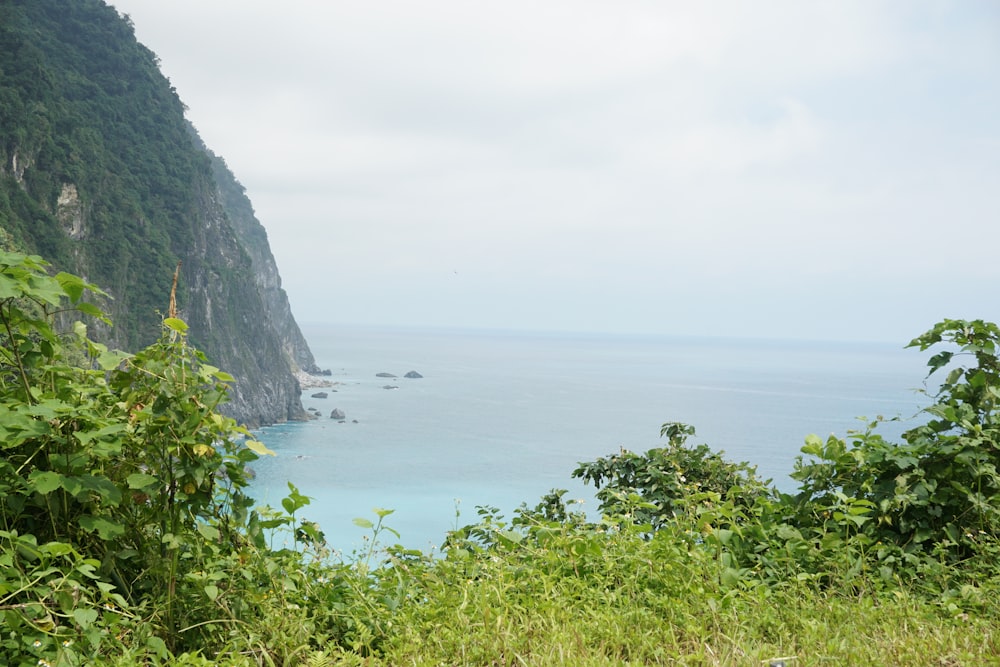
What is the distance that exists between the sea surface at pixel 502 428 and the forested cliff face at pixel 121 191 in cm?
856

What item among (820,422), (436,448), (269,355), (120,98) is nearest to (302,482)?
(436,448)

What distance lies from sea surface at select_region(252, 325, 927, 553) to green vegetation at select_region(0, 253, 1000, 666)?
54cm

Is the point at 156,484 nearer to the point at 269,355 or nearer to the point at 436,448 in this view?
the point at 436,448

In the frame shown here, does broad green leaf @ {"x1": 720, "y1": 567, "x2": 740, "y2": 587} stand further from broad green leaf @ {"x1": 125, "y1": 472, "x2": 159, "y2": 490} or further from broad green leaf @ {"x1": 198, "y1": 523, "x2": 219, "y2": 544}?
broad green leaf @ {"x1": 125, "y1": 472, "x2": 159, "y2": 490}

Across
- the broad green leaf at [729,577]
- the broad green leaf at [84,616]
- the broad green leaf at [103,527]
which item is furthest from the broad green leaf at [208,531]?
the broad green leaf at [729,577]

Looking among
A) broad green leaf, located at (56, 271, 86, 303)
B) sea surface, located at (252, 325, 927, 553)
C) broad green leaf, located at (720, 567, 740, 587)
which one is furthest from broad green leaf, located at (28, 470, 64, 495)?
broad green leaf, located at (720, 567, 740, 587)

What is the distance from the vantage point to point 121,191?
51625 mm

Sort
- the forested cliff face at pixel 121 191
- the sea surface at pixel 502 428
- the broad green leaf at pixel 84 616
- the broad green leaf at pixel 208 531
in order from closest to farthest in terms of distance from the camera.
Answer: the broad green leaf at pixel 84 616
the broad green leaf at pixel 208 531
the sea surface at pixel 502 428
the forested cliff face at pixel 121 191

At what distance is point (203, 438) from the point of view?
1.67 m

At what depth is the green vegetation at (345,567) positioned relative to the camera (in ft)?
5.44

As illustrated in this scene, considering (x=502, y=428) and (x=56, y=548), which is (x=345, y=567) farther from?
(x=502, y=428)

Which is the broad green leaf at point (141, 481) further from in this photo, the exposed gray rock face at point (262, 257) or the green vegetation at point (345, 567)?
the exposed gray rock face at point (262, 257)

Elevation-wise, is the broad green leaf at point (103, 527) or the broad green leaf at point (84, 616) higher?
the broad green leaf at point (103, 527)

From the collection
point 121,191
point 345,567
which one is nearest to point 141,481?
point 345,567
